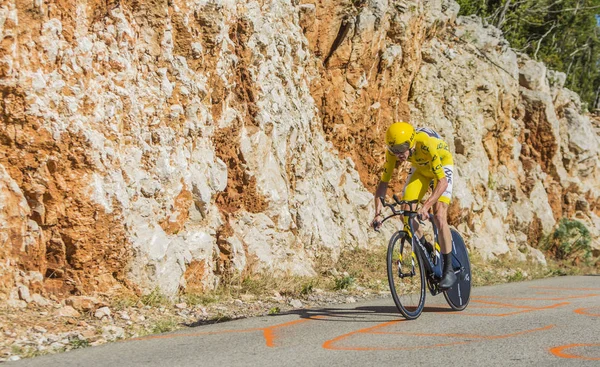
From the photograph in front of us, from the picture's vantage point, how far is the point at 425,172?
7812 mm

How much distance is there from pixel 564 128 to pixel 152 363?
20463 millimetres

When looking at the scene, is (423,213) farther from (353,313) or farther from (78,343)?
(78,343)

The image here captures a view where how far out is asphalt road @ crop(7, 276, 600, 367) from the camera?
5.42 meters

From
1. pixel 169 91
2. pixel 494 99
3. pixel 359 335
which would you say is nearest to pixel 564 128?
pixel 494 99

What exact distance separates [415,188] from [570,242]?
580 inches

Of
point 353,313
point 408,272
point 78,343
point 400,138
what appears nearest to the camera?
point 78,343

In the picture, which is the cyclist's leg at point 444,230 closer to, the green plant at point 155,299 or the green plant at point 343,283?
the green plant at point 343,283

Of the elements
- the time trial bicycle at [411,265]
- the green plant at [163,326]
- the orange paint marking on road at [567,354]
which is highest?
the time trial bicycle at [411,265]

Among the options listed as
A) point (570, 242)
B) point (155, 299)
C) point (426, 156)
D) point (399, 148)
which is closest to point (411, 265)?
point (426, 156)

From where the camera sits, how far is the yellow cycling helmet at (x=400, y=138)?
721cm

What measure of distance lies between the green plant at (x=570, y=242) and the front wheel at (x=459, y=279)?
42.4 feet

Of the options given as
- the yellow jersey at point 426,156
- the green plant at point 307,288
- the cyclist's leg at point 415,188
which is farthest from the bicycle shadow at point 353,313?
the yellow jersey at point 426,156

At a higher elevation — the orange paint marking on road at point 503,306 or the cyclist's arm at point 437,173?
the cyclist's arm at point 437,173

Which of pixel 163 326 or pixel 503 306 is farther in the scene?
pixel 503 306
